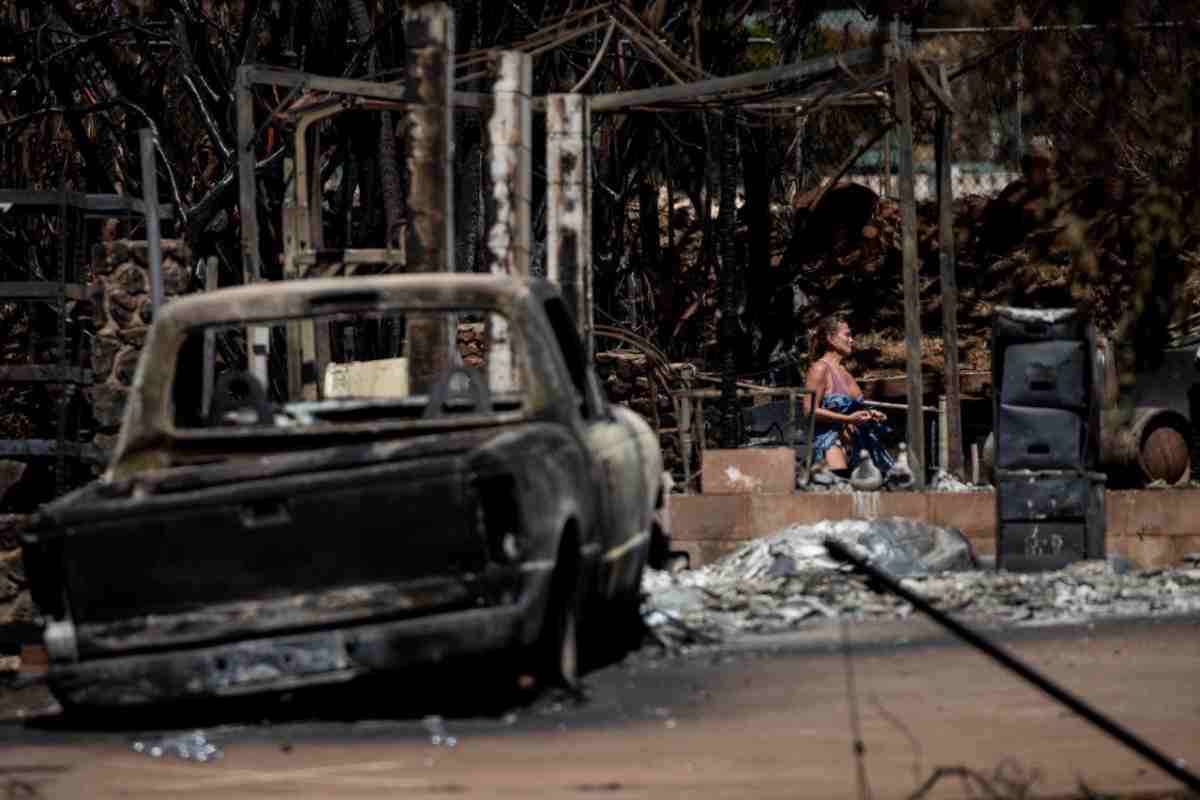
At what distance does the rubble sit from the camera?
1364 cm

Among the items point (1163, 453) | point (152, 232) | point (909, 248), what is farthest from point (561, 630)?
point (1163, 453)

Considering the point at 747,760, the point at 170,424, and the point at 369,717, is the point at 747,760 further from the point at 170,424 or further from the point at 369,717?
the point at 170,424

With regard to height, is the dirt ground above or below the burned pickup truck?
below

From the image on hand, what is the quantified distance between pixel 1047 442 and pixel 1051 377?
42 cm

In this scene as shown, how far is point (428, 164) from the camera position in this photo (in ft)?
48.1

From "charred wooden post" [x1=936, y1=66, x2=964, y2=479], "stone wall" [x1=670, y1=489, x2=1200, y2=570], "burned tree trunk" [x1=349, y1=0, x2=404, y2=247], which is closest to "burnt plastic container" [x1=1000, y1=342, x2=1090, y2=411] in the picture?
"stone wall" [x1=670, y1=489, x2=1200, y2=570]

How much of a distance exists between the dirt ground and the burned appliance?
494cm

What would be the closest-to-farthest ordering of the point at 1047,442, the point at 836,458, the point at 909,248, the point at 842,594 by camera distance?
1. the point at 842,594
2. the point at 1047,442
3. the point at 909,248
4. the point at 836,458

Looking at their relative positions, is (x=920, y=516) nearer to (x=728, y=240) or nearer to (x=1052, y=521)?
(x=1052, y=521)

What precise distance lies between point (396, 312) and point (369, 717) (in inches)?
73.8

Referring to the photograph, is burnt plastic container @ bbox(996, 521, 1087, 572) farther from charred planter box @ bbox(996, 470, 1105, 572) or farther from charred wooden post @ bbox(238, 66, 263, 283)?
charred wooden post @ bbox(238, 66, 263, 283)

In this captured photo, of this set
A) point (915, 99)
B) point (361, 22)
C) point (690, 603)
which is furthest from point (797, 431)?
point (690, 603)

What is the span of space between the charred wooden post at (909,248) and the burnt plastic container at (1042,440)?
2.08m

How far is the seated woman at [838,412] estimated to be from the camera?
2042cm
